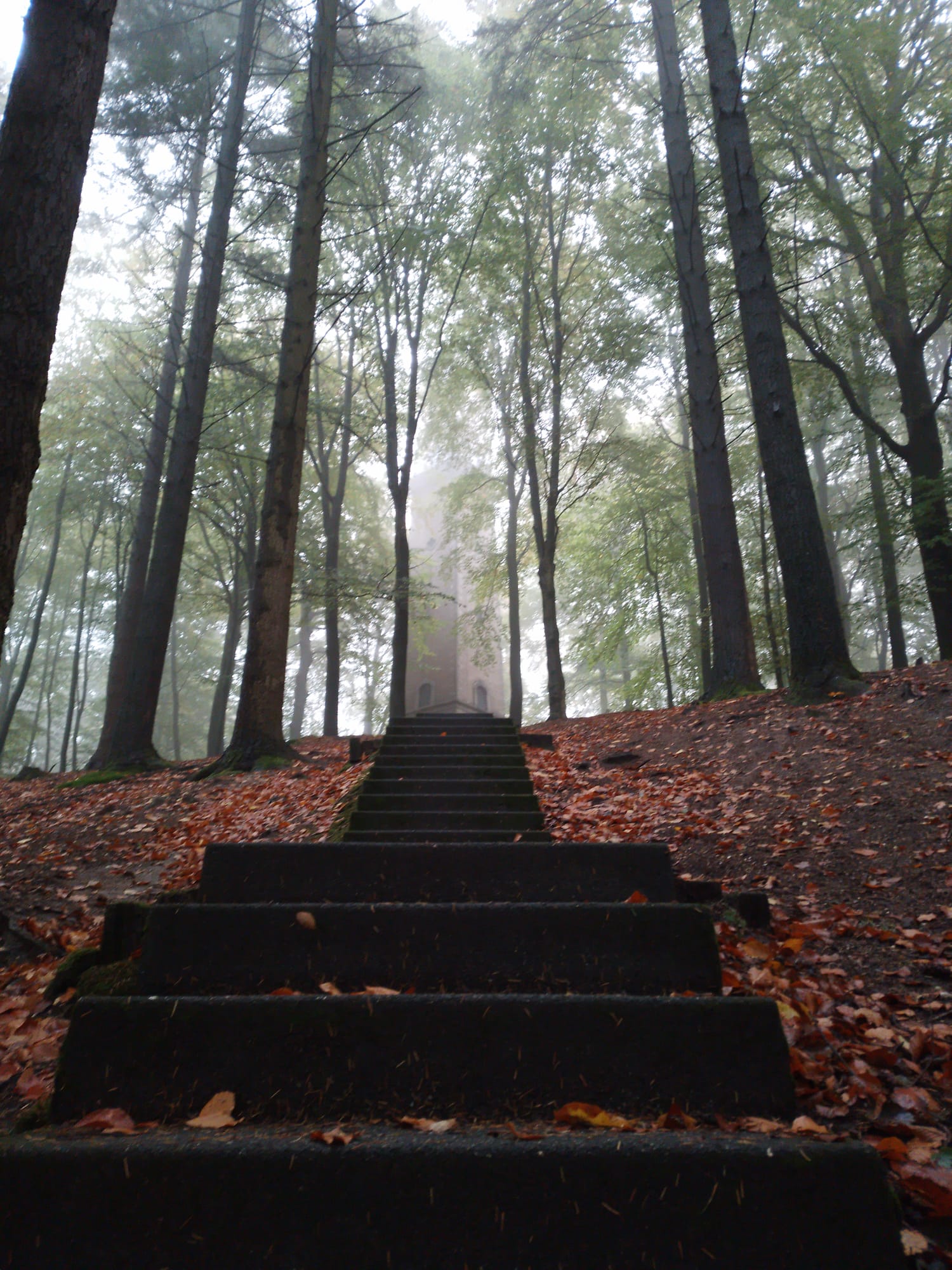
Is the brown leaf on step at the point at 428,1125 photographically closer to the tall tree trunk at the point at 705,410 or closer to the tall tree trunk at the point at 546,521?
the tall tree trunk at the point at 705,410

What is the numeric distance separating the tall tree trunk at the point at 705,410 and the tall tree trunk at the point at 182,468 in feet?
20.0

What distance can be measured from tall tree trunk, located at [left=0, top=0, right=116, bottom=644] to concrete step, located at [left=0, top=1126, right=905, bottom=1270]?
7.28ft

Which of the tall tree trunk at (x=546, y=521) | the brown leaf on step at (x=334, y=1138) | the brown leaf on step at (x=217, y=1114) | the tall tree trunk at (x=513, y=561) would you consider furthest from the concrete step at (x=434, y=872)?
the tall tree trunk at (x=513, y=561)

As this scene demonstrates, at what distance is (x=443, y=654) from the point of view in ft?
88.2

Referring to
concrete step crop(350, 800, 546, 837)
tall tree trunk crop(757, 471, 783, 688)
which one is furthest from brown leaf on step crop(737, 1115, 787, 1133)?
tall tree trunk crop(757, 471, 783, 688)

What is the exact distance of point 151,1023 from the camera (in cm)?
224

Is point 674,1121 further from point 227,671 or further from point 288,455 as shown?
point 227,671

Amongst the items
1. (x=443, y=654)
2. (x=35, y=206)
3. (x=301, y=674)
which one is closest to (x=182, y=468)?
(x=35, y=206)

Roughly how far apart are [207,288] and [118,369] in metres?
8.24

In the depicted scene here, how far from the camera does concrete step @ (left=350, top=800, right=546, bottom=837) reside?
4684 millimetres

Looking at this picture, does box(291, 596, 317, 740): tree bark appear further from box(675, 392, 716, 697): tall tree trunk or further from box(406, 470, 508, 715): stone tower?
box(675, 392, 716, 697): tall tree trunk

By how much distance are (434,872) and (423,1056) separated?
1149 mm

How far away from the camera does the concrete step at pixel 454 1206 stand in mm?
1707

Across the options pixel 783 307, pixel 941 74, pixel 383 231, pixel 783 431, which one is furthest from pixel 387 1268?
pixel 383 231
